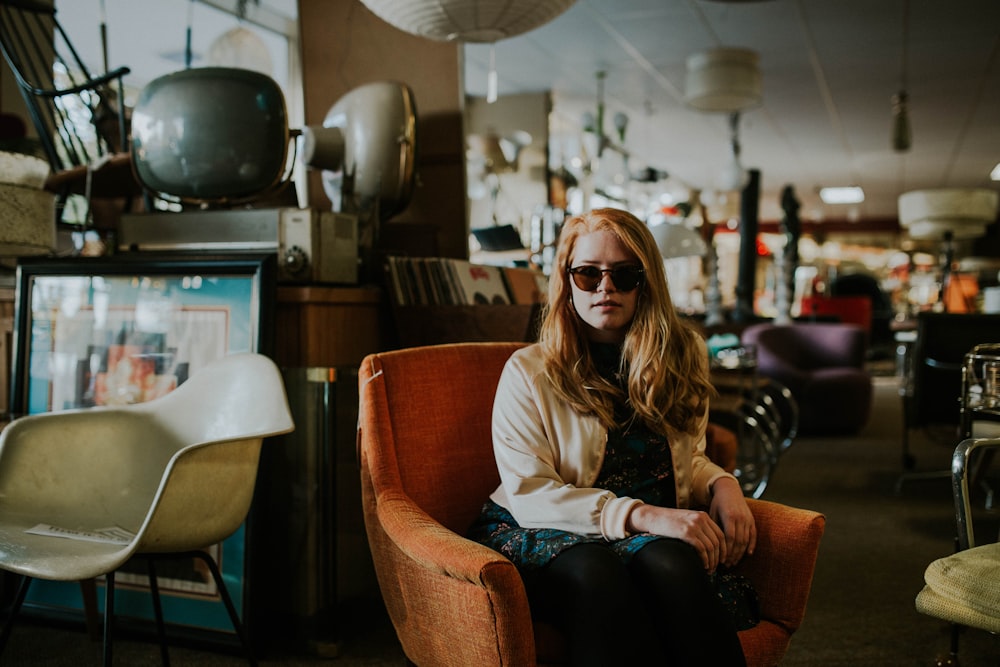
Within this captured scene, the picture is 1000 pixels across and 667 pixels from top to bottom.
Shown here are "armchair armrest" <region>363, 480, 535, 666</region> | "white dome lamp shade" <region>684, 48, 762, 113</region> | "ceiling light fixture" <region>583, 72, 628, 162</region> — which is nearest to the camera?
"armchair armrest" <region>363, 480, 535, 666</region>

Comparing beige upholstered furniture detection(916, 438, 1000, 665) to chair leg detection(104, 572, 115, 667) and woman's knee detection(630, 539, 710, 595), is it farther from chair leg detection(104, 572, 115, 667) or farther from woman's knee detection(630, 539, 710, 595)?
chair leg detection(104, 572, 115, 667)

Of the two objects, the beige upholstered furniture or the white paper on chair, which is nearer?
the beige upholstered furniture

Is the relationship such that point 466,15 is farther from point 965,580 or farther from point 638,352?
point 965,580

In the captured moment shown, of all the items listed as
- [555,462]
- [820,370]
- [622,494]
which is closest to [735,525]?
[622,494]

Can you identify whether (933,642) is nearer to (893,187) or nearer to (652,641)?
(652,641)

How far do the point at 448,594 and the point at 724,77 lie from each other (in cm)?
463

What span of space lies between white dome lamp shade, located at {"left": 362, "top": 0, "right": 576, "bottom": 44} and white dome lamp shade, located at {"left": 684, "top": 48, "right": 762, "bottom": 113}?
3.16 metres

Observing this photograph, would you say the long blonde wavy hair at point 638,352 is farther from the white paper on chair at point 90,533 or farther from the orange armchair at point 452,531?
the white paper on chair at point 90,533

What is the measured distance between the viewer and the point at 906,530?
3.47 meters

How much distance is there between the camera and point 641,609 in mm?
1262

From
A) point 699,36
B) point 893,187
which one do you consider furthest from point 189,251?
point 893,187

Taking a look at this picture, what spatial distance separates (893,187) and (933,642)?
41.0 ft

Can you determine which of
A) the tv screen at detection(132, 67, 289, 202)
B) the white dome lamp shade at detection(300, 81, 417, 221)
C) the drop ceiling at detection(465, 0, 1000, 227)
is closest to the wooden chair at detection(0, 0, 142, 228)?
the tv screen at detection(132, 67, 289, 202)

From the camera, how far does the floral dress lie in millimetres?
1381
